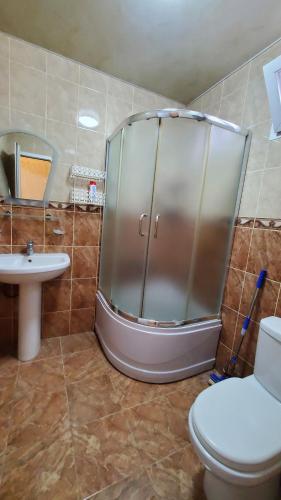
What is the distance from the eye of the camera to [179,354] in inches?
60.0

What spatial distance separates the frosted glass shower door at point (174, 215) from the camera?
4.52ft

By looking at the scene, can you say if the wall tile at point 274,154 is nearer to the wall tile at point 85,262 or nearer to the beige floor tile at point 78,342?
the wall tile at point 85,262

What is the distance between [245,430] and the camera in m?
0.82

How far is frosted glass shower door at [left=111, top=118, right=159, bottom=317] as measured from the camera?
143 centimetres

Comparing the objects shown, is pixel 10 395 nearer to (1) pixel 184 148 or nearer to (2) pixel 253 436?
(2) pixel 253 436

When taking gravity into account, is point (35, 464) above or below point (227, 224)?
below

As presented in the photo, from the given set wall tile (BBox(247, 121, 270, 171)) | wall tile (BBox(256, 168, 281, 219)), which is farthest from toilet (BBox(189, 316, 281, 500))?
wall tile (BBox(247, 121, 270, 171))

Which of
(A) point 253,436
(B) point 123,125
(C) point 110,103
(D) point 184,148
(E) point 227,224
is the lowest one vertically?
(A) point 253,436

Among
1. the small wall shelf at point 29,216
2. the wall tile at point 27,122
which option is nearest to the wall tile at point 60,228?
the small wall shelf at point 29,216

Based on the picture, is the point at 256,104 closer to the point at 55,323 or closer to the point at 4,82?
the point at 4,82

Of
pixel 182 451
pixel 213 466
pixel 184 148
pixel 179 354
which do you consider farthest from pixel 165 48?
pixel 182 451

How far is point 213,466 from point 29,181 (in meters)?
1.93

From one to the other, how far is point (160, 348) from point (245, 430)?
2.33 feet

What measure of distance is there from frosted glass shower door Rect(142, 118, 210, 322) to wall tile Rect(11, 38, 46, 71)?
105 centimetres
